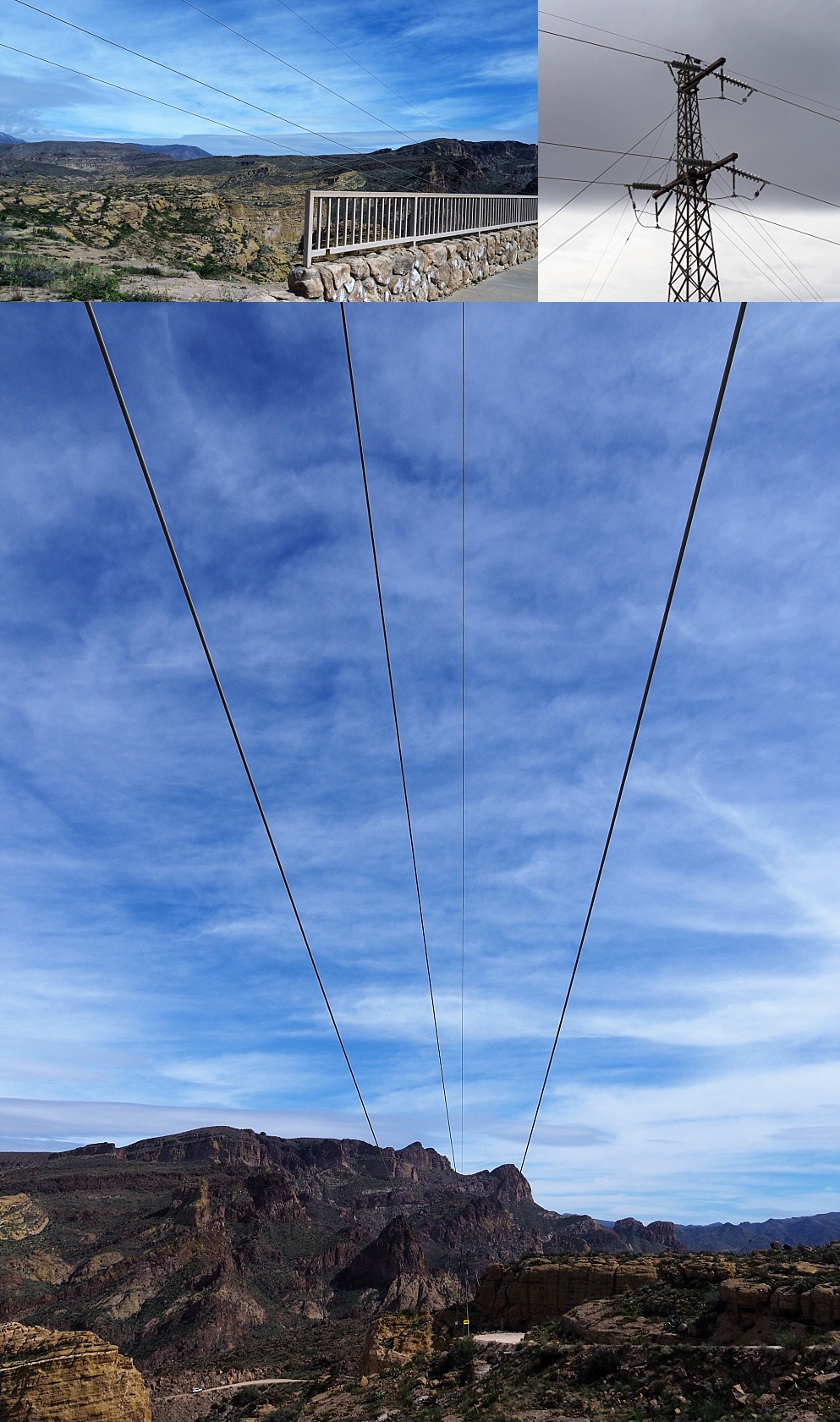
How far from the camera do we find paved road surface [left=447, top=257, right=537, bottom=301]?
15.2 metres

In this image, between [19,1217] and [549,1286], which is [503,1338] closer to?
[549,1286]

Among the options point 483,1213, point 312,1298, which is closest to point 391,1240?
point 312,1298

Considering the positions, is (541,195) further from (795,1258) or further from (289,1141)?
(289,1141)

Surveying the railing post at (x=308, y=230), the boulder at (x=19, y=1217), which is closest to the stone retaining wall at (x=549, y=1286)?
the railing post at (x=308, y=230)

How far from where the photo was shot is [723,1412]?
17.6 m

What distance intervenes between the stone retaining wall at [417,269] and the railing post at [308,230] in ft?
0.55

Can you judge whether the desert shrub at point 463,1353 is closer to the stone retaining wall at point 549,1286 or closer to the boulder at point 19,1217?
the stone retaining wall at point 549,1286

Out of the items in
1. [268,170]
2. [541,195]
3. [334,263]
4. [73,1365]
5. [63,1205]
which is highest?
[268,170]

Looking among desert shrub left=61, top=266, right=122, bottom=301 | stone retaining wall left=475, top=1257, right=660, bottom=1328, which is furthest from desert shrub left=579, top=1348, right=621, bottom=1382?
desert shrub left=61, top=266, right=122, bottom=301

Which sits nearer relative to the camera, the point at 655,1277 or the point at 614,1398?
the point at 614,1398

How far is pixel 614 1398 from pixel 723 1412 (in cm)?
406

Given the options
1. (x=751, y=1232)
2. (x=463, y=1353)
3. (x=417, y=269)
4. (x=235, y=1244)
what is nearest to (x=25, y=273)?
(x=417, y=269)

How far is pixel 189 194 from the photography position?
15844mm

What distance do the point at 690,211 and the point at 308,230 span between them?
586 centimetres
